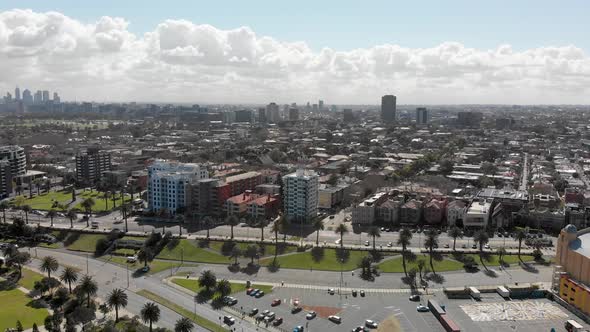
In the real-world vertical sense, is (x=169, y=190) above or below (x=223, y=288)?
above

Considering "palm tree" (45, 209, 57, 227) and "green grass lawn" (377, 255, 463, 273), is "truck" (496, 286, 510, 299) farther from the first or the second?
"palm tree" (45, 209, 57, 227)

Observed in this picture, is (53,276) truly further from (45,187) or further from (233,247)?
(45,187)

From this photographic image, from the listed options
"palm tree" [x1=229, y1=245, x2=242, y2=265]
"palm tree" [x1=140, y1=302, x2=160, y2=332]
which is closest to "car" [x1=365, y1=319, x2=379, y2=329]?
"palm tree" [x1=140, y1=302, x2=160, y2=332]

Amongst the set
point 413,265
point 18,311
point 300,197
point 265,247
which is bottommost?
point 18,311

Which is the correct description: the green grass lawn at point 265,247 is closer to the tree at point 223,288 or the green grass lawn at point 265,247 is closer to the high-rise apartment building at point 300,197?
the high-rise apartment building at point 300,197

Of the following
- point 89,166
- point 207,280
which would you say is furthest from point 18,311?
point 89,166

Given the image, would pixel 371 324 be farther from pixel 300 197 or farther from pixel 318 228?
pixel 300 197

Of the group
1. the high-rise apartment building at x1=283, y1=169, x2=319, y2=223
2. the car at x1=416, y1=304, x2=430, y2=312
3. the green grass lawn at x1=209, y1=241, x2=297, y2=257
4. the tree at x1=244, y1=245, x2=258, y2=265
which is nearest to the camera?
the car at x1=416, y1=304, x2=430, y2=312
